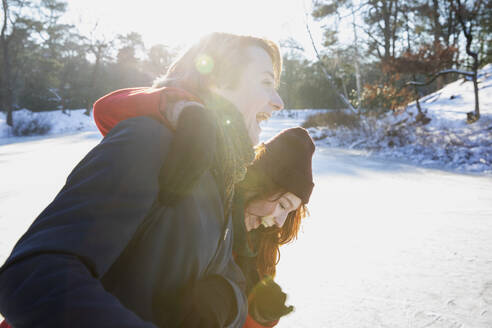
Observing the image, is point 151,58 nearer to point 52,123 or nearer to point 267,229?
point 52,123

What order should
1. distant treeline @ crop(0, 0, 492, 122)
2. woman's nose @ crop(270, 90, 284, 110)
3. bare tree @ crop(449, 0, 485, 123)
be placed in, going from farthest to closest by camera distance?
distant treeline @ crop(0, 0, 492, 122), bare tree @ crop(449, 0, 485, 123), woman's nose @ crop(270, 90, 284, 110)

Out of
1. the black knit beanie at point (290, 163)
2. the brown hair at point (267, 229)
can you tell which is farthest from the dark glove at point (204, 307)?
the black knit beanie at point (290, 163)

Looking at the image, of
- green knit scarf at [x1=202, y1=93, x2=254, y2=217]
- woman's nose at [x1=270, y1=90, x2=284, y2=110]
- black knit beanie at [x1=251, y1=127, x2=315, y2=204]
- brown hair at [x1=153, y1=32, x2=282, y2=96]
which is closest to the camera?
green knit scarf at [x1=202, y1=93, x2=254, y2=217]

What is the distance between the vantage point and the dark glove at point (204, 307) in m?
0.63

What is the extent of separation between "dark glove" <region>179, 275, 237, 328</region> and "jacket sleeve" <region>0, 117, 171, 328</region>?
0.16 m

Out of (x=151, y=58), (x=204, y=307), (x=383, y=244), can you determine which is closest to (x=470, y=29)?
(x=383, y=244)

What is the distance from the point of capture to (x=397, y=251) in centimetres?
245

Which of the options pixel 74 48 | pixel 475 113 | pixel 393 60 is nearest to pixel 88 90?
pixel 74 48

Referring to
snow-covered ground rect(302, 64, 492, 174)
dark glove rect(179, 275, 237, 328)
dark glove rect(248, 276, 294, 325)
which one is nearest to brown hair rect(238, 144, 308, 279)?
dark glove rect(248, 276, 294, 325)

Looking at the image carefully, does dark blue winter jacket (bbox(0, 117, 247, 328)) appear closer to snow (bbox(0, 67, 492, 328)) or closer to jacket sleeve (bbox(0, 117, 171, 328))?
jacket sleeve (bbox(0, 117, 171, 328))

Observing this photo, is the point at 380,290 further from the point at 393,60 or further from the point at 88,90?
the point at 88,90

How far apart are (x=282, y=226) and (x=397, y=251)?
54.1 inches

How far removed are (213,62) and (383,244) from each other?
7.63ft

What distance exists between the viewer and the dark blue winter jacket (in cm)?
44
